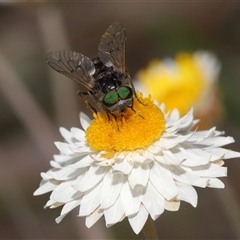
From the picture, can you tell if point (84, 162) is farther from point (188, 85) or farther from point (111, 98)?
point (188, 85)

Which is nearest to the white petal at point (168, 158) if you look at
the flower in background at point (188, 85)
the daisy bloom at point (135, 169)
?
the daisy bloom at point (135, 169)

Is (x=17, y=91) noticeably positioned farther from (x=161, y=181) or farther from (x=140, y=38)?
(x=140, y=38)

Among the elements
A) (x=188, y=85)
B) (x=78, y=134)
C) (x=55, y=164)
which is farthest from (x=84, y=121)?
(x=188, y=85)

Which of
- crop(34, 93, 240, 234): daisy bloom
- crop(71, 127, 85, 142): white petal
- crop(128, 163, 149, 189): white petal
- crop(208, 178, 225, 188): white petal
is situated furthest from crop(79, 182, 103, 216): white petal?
crop(208, 178, 225, 188): white petal

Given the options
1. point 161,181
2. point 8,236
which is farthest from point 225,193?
point 8,236

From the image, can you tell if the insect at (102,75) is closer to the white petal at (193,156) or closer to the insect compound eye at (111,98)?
the insect compound eye at (111,98)

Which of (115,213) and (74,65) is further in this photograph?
(74,65)
